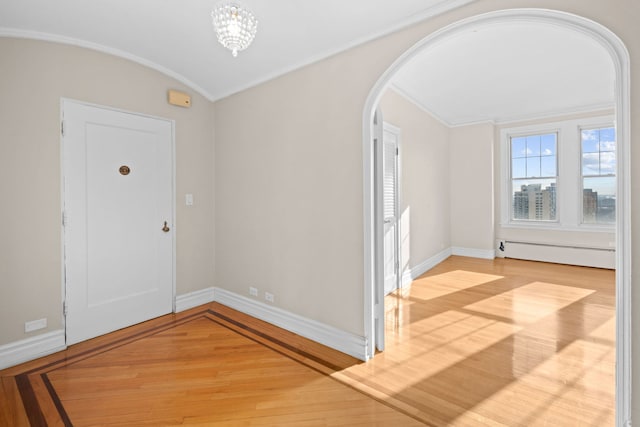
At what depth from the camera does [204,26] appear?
256 cm

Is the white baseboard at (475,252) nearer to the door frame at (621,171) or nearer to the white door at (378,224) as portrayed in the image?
the white door at (378,224)

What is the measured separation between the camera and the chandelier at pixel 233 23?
157 cm

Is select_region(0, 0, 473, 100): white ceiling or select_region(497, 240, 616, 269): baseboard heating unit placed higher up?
select_region(0, 0, 473, 100): white ceiling

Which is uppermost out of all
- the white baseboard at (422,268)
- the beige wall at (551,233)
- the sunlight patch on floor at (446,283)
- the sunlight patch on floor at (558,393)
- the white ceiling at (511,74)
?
the white ceiling at (511,74)

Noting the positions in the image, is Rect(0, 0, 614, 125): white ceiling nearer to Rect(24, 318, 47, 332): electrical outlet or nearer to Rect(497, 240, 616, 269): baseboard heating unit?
Rect(24, 318, 47, 332): electrical outlet

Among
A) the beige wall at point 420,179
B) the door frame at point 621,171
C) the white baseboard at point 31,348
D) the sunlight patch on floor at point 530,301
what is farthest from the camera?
the beige wall at point 420,179

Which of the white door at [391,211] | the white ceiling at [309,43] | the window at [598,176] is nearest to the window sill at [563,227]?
the window at [598,176]

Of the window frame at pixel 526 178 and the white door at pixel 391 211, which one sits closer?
the white door at pixel 391 211

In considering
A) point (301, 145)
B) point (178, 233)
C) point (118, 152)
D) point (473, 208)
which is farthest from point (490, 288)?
point (118, 152)

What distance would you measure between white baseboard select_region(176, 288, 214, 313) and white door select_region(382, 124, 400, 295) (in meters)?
2.34

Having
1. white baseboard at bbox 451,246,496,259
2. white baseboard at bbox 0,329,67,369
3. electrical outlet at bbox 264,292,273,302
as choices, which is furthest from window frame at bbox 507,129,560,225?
white baseboard at bbox 0,329,67,369

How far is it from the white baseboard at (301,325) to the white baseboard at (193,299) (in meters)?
0.17

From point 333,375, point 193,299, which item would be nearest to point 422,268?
point 333,375

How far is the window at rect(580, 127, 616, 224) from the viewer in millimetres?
5316
